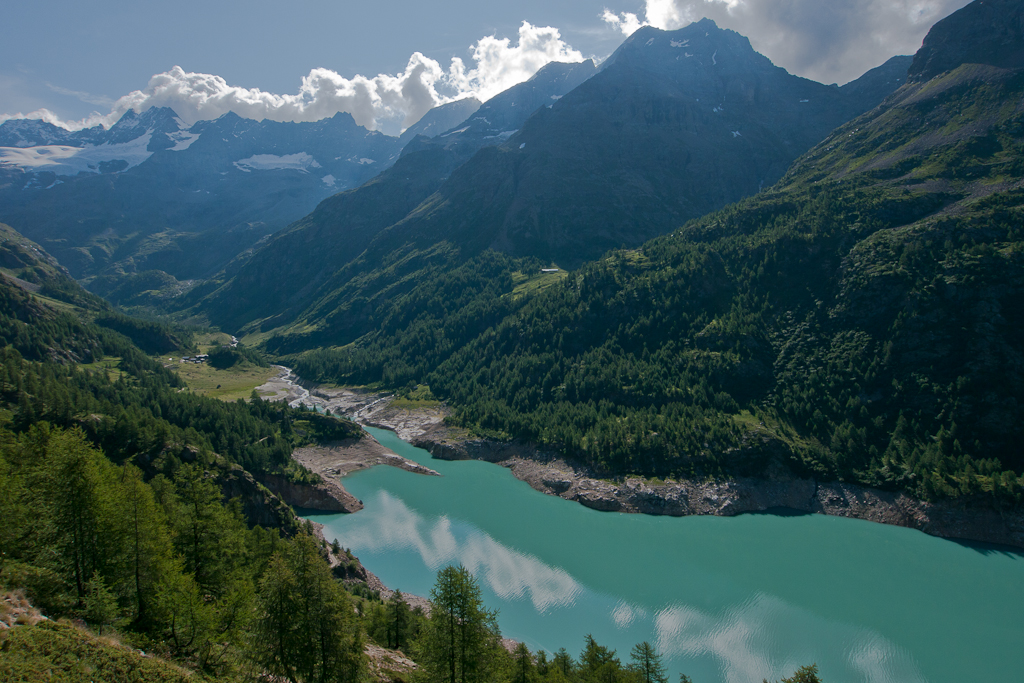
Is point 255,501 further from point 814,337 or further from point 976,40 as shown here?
point 976,40

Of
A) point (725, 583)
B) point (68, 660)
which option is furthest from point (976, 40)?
point (68, 660)

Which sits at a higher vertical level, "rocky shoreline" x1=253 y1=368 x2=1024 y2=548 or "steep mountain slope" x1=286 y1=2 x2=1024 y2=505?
"steep mountain slope" x1=286 y1=2 x2=1024 y2=505

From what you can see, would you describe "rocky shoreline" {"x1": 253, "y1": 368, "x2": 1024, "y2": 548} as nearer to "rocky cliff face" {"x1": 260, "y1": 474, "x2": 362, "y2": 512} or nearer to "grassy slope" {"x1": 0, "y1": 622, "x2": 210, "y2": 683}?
"rocky cliff face" {"x1": 260, "y1": 474, "x2": 362, "y2": 512}

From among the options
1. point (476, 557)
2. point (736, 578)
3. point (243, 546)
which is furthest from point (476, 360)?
point (243, 546)

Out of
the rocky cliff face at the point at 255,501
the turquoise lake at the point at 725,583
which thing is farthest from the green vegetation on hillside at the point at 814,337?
the rocky cliff face at the point at 255,501

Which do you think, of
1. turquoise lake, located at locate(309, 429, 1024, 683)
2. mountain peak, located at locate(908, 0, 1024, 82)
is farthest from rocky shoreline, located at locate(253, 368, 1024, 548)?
mountain peak, located at locate(908, 0, 1024, 82)

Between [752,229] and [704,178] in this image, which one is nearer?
[752,229]

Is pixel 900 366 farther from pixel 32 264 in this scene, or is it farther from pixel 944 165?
pixel 32 264
